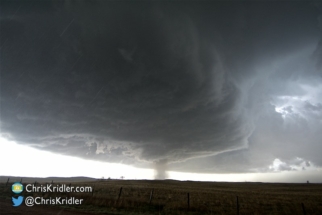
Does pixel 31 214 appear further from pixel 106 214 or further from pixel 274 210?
pixel 274 210

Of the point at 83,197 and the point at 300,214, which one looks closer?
the point at 300,214

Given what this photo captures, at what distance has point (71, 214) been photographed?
66.2 feet

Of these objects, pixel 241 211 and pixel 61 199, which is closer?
pixel 241 211

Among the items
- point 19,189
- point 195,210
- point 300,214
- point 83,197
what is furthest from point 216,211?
point 19,189

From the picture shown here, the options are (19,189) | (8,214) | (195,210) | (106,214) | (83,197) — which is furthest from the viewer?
(19,189)

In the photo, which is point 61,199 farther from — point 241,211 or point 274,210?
point 274,210

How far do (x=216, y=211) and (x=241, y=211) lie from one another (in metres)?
3.48

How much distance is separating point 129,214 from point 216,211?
11.0m

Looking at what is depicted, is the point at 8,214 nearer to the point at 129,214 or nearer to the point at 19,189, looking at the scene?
the point at 129,214

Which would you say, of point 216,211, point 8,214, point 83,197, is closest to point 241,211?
point 216,211

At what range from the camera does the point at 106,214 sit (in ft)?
71.1

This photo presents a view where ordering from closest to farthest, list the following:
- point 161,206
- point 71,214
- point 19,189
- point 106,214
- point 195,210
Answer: point 71,214 < point 106,214 < point 195,210 < point 161,206 < point 19,189

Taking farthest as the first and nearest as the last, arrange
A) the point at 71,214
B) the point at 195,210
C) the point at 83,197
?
1. the point at 83,197
2. the point at 195,210
3. the point at 71,214

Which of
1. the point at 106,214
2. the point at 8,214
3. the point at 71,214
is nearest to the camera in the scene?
the point at 8,214
